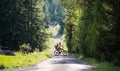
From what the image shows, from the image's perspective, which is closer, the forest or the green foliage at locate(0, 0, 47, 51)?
the forest

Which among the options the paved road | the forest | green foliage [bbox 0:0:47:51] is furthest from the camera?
green foliage [bbox 0:0:47:51]

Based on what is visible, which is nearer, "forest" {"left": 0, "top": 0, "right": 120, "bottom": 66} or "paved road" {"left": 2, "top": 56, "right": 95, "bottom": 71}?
"paved road" {"left": 2, "top": 56, "right": 95, "bottom": 71}

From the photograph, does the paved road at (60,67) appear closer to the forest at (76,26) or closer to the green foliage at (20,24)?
the forest at (76,26)

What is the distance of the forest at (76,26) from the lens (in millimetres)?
24406

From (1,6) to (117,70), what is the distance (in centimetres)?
6168

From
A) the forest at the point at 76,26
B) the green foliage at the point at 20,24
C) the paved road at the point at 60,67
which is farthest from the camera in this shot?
the green foliage at the point at 20,24

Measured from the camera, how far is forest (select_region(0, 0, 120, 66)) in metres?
24.4

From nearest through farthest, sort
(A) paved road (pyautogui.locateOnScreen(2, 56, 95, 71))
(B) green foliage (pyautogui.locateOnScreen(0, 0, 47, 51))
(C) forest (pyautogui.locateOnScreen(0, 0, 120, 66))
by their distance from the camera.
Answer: (A) paved road (pyautogui.locateOnScreen(2, 56, 95, 71)) → (C) forest (pyautogui.locateOnScreen(0, 0, 120, 66)) → (B) green foliage (pyautogui.locateOnScreen(0, 0, 47, 51))

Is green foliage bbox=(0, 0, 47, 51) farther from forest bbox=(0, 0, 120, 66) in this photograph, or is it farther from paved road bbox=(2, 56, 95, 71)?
paved road bbox=(2, 56, 95, 71)

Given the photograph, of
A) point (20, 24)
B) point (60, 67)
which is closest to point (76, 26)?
point (20, 24)

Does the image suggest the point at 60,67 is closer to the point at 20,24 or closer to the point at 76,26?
the point at 76,26

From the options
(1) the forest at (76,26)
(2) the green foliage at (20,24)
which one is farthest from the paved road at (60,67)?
(2) the green foliage at (20,24)

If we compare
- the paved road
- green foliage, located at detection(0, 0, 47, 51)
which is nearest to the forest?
green foliage, located at detection(0, 0, 47, 51)

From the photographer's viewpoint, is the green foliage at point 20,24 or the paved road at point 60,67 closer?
the paved road at point 60,67
